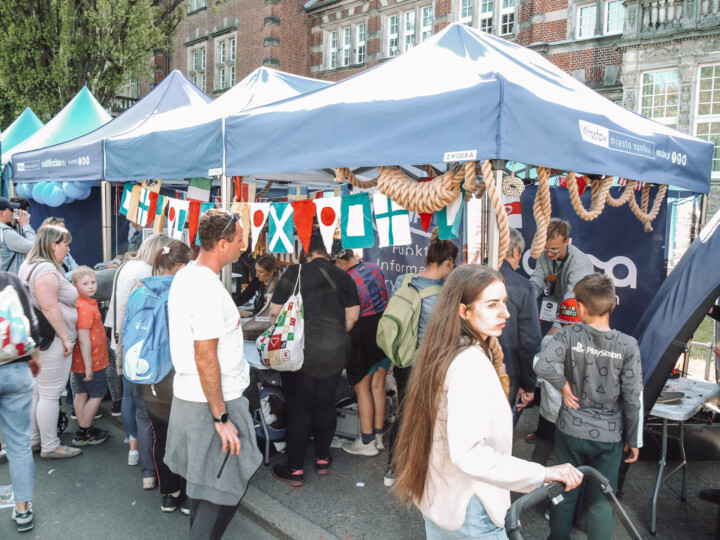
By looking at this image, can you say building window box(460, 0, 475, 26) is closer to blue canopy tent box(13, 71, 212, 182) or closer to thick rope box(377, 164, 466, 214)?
A: blue canopy tent box(13, 71, 212, 182)

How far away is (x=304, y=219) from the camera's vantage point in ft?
12.8

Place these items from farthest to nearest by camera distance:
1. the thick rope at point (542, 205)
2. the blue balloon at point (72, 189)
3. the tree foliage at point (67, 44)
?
the tree foliage at point (67, 44) < the blue balloon at point (72, 189) < the thick rope at point (542, 205)

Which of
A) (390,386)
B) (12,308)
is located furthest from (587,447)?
(12,308)

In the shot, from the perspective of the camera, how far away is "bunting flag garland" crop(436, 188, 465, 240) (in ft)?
10.3

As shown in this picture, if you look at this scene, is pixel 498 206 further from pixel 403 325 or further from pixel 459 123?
pixel 403 325

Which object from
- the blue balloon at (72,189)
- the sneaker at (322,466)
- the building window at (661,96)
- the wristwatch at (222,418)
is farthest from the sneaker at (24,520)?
the building window at (661,96)

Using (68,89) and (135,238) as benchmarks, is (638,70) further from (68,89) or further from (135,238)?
(68,89)

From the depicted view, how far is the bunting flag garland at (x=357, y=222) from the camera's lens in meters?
3.56

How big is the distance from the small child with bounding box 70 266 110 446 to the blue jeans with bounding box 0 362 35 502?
112 cm

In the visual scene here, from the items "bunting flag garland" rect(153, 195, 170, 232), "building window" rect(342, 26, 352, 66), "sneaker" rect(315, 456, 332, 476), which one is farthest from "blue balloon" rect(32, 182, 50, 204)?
"building window" rect(342, 26, 352, 66)

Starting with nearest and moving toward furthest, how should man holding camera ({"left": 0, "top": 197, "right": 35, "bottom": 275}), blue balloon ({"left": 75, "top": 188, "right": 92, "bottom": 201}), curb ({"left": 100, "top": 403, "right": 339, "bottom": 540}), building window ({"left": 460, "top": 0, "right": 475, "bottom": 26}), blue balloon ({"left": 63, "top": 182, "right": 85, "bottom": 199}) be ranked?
curb ({"left": 100, "top": 403, "right": 339, "bottom": 540}) < man holding camera ({"left": 0, "top": 197, "right": 35, "bottom": 275}) < blue balloon ({"left": 63, "top": 182, "right": 85, "bottom": 199}) < blue balloon ({"left": 75, "top": 188, "right": 92, "bottom": 201}) < building window ({"left": 460, "top": 0, "right": 475, "bottom": 26})

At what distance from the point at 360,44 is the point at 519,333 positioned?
18.8m

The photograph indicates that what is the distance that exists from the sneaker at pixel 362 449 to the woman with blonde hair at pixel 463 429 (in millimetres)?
2382

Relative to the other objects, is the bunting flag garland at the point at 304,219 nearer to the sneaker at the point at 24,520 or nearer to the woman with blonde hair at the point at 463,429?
the woman with blonde hair at the point at 463,429
